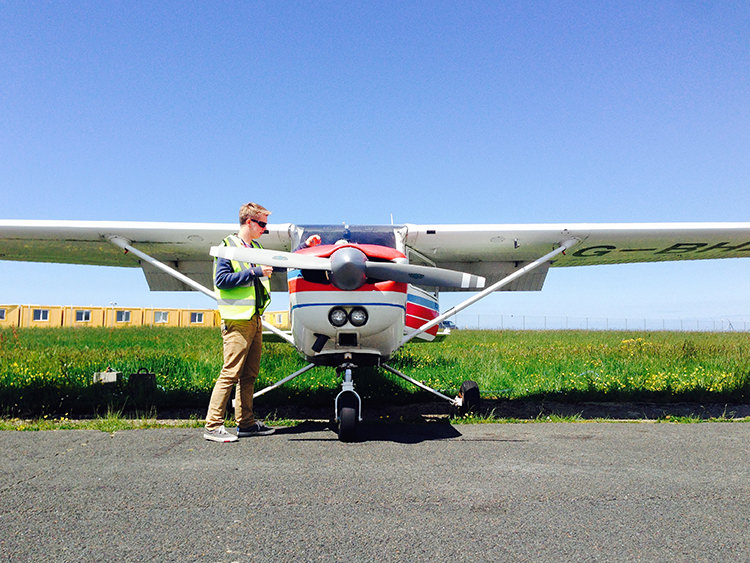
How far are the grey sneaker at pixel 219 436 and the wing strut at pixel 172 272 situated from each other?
1.55 metres

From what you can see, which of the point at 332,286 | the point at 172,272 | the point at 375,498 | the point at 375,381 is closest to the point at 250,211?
the point at 332,286

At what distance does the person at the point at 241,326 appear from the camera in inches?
196

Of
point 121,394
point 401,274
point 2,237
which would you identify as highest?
point 2,237

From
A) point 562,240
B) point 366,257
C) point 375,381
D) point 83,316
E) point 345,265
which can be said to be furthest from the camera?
point 83,316

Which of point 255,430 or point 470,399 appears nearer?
point 255,430

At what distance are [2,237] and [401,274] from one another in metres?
→ 5.48

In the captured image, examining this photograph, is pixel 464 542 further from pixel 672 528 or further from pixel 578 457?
pixel 578 457

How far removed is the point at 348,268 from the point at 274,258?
27.7 inches

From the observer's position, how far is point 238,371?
5.04 m

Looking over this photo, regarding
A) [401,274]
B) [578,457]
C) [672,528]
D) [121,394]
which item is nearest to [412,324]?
[401,274]

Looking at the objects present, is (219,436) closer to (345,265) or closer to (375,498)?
(345,265)

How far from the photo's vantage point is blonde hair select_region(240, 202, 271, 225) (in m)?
5.34

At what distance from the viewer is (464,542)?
240 cm

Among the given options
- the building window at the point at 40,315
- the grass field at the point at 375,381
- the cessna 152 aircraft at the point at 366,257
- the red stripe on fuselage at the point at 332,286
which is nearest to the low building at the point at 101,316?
the building window at the point at 40,315
